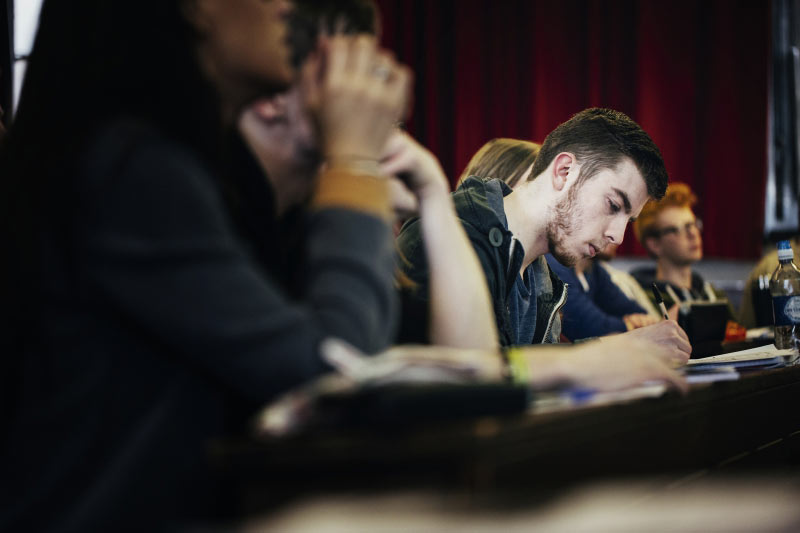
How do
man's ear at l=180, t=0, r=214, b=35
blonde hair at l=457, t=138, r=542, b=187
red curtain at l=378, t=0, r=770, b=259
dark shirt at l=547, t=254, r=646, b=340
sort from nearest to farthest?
man's ear at l=180, t=0, r=214, b=35 → blonde hair at l=457, t=138, r=542, b=187 → dark shirt at l=547, t=254, r=646, b=340 → red curtain at l=378, t=0, r=770, b=259

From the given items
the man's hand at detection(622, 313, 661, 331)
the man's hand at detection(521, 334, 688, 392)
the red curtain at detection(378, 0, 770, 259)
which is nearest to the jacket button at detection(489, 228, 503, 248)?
the man's hand at detection(521, 334, 688, 392)

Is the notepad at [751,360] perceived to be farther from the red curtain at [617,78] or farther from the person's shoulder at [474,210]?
the red curtain at [617,78]

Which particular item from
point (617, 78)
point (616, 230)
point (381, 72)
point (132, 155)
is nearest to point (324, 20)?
point (381, 72)

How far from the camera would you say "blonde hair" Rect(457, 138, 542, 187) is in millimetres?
2480

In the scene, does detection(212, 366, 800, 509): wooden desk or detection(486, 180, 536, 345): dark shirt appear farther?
detection(486, 180, 536, 345): dark shirt

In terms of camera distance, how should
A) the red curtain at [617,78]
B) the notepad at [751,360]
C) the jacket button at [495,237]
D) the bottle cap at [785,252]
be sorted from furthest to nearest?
the red curtain at [617,78]
the bottle cap at [785,252]
the jacket button at [495,237]
the notepad at [751,360]

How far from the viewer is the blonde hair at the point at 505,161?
8.14 ft

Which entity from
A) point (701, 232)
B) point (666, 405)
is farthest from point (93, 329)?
point (701, 232)

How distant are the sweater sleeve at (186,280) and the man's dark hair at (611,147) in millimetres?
1362

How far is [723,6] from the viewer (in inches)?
195

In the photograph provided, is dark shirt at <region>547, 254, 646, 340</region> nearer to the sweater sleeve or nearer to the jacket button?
the jacket button

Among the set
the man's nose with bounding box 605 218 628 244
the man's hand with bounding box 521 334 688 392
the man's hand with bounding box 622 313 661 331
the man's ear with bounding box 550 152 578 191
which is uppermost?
the man's ear with bounding box 550 152 578 191

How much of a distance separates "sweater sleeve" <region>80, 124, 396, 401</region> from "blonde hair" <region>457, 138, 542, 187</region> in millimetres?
1763

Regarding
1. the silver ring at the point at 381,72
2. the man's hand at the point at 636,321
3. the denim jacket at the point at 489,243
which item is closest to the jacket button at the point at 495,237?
the denim jacket at the point at 489,243
